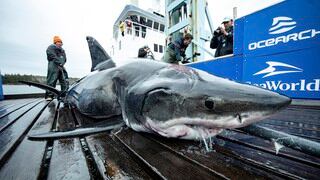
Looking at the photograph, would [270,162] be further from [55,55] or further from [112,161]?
[55,55]

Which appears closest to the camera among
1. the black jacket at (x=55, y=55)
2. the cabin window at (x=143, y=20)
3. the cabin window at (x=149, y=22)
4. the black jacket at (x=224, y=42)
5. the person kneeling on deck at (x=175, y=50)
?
the black jacket at (x=224, y=42)

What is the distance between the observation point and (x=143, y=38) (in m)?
15.0

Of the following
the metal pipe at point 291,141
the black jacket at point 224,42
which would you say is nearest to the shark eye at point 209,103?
the metal pipe at point 291,141

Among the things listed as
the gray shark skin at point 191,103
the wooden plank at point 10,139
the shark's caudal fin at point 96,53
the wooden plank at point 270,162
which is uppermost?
the shark's caudal fin at point 96,53

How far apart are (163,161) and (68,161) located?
0.47 metres

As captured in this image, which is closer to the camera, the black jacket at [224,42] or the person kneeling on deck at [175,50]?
the black jacket at [224,42]

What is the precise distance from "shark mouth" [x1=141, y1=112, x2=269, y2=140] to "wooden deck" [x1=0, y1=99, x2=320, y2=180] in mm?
87

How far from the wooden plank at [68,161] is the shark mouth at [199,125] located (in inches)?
16.2

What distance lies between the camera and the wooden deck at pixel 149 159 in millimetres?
794

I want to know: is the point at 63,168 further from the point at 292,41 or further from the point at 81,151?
the point at 292,41

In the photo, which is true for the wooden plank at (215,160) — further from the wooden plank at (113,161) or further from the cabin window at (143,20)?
the cabin window at (143,20)

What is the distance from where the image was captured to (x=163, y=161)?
0.90 m

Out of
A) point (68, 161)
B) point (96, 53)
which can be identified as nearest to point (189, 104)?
point (68, 161)

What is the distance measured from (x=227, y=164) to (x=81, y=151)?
786mm
